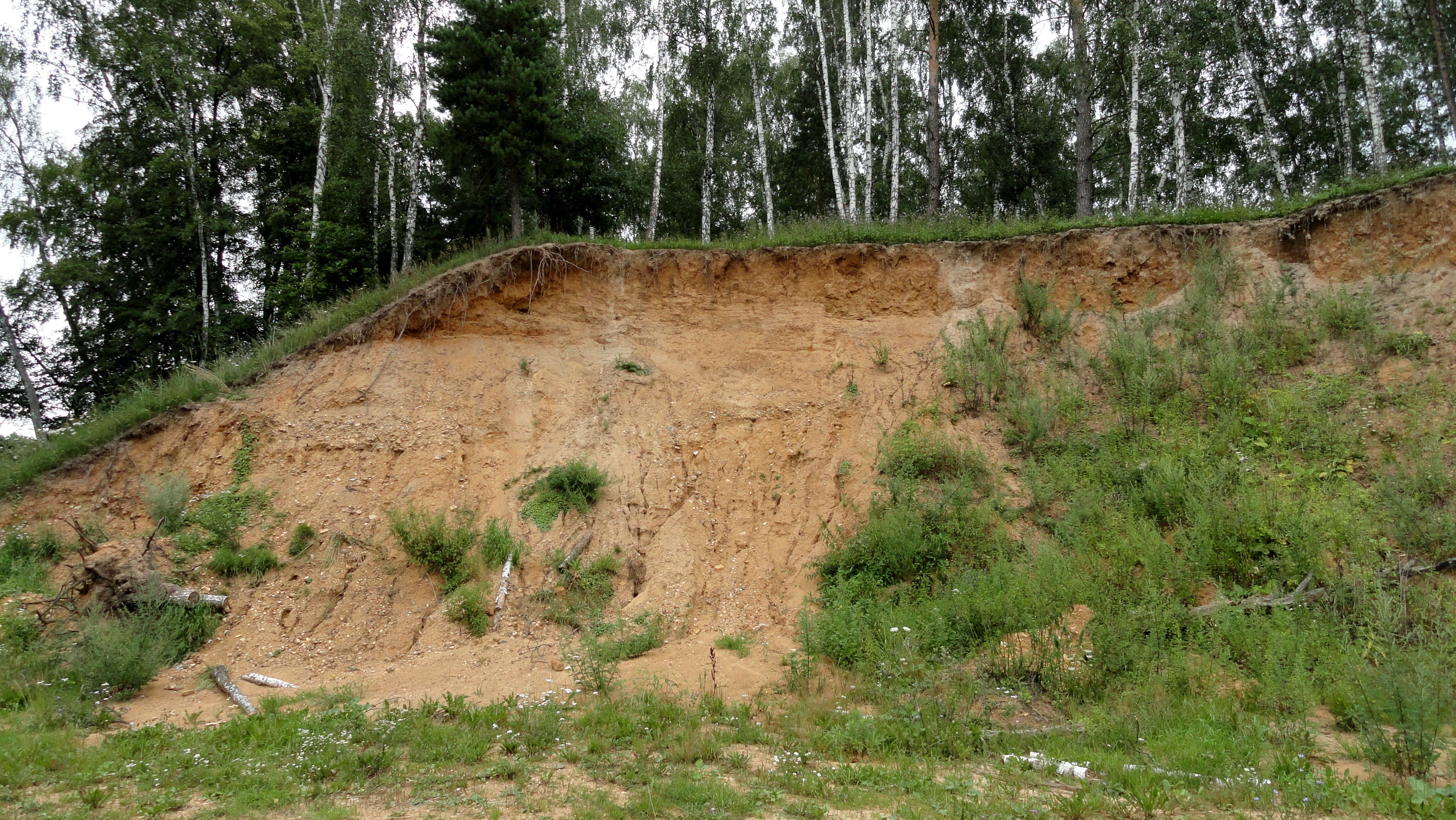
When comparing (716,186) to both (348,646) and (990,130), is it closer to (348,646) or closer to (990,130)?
(990,130)

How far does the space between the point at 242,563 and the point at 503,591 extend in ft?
11.8

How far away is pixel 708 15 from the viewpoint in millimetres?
21469

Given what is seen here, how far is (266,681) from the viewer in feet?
26.1

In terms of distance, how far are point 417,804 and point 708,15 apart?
71.7ft

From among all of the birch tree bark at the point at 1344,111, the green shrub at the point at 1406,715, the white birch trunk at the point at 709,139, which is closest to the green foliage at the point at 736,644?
the green shrub at the point at 1406,715

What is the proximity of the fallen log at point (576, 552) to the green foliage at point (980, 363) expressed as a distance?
608cm

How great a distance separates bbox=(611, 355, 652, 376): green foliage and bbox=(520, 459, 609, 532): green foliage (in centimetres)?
234

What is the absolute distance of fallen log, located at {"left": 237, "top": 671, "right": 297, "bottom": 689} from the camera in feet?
25.8

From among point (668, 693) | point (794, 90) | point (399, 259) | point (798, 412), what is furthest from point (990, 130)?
point (668, 693)

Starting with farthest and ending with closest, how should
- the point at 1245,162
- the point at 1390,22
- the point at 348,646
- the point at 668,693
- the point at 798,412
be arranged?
the point at 1245,162, the point at 1390,22, the point at 798,412, the point at 348,646, the point at 668,693

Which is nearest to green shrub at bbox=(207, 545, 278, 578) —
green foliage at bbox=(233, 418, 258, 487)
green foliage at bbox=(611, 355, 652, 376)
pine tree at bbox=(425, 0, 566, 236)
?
green foliage at bbox=(233, 418, 258, 487)

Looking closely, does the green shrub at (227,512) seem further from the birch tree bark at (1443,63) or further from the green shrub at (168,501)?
the birch tree bark at (1443,63)

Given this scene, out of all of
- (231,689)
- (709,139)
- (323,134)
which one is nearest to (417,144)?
(323,134)

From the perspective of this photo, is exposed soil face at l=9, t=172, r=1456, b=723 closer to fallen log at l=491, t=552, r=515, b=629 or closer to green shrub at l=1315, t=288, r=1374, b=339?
fallen log at l=491, t=552, r=515, b=629
